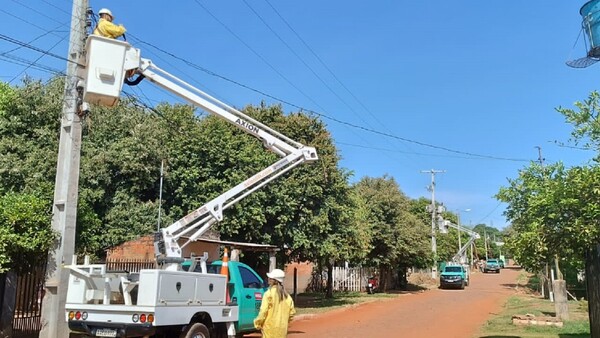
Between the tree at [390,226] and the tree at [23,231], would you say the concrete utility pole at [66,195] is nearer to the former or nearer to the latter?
the tree at [23,231]

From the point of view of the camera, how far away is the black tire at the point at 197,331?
9320mm

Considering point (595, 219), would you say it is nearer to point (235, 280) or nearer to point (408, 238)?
point (235, 280)

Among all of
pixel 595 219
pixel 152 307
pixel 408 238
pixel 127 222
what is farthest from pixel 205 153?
pixel 408 238

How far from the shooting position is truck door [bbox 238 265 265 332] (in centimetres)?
1132

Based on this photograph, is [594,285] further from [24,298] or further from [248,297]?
[24,298]

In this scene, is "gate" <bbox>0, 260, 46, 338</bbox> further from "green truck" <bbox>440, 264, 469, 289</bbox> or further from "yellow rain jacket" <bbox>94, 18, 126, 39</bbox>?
"green truck" <bbox>440, 264, 469, 289</bbox>

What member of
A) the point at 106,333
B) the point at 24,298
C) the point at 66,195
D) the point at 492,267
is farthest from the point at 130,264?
the point at 492,267

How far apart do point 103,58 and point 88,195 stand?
879 centimetres

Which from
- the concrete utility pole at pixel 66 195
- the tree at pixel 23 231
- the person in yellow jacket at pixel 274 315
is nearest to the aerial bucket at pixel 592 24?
the person in yellow jacket at pixel 274 315

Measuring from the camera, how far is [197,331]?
9516 millimetres

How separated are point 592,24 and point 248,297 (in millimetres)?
8114

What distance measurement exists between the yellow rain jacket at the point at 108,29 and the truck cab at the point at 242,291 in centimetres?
474

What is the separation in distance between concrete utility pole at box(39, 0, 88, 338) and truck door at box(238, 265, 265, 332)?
3.57m

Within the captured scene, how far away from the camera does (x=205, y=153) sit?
1970cm
